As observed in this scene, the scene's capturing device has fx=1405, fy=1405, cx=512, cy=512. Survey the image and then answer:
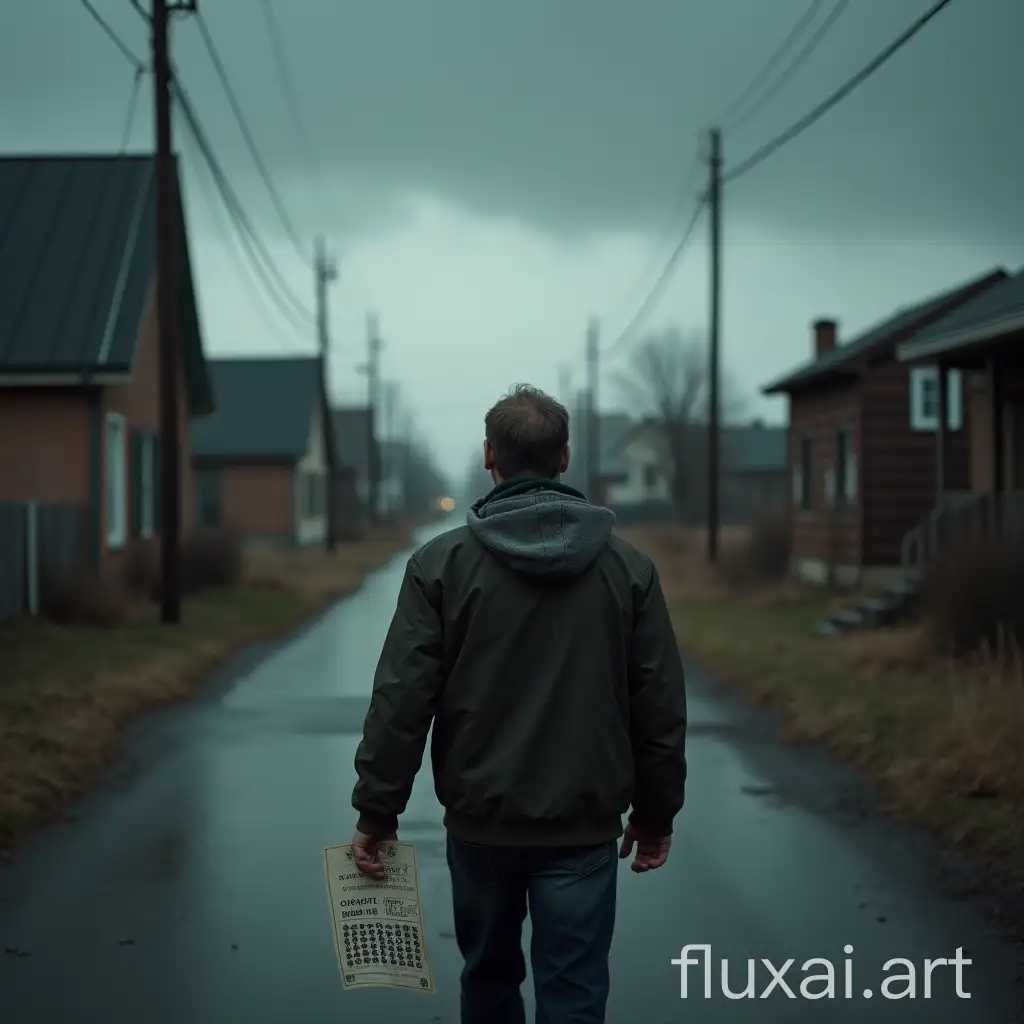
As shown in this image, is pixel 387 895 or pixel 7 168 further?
pixel 7 168

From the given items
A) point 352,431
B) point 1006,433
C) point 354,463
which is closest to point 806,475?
point 1006,433

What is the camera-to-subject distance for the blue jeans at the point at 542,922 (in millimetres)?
3348

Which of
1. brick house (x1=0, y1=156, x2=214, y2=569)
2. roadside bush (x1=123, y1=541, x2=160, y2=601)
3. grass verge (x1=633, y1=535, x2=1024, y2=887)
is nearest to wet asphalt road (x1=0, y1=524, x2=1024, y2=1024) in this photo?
grass verge (x1=633, y1=535, x2=1024, y2=887)

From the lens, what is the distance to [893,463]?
77.7 ft

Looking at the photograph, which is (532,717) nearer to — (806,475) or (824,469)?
(824,469)

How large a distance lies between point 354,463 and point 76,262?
2158 inches

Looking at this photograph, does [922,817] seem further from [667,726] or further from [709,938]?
[667,726]

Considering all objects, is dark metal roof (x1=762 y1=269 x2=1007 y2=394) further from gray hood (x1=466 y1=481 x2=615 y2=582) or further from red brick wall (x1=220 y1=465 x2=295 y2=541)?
gray hood (x1=466 y1=481 x2=615 y2=582)

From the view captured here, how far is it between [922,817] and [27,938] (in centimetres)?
444

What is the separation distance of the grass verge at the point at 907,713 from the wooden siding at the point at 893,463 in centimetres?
649

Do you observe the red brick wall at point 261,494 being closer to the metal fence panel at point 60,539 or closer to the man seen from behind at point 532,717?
the metal fence panel at point 60,539

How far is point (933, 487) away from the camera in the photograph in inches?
941

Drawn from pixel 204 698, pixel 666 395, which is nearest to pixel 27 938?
pixel 204 698

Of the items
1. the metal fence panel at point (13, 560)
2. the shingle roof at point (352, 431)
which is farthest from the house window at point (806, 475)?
the shingle roof at point (352, 431)
